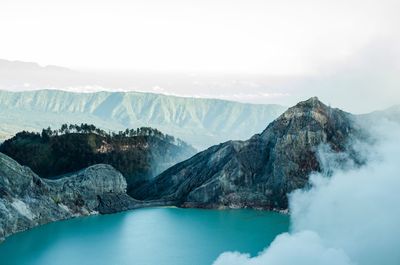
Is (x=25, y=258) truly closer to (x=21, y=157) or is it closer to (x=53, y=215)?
(x=53, y=215)

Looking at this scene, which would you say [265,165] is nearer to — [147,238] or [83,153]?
[147,238]

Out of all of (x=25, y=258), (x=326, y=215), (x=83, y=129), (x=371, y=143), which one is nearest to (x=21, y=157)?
(x=83, y=129)

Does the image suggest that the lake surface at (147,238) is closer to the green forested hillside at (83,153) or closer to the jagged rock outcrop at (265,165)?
the jagged rock outcrop at (265,165)

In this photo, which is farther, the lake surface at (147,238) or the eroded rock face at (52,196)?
the eroded rock face at (52,196)

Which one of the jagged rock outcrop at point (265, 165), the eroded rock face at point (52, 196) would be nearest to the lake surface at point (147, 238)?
the eroded rock face at point (52, 196)

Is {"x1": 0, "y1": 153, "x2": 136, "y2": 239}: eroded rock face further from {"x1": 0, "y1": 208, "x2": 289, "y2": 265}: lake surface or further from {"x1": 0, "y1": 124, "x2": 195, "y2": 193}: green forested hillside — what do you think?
{"x1": 0, "y1": 124, "x2": 195, "y2": 193}: green forested hillside
